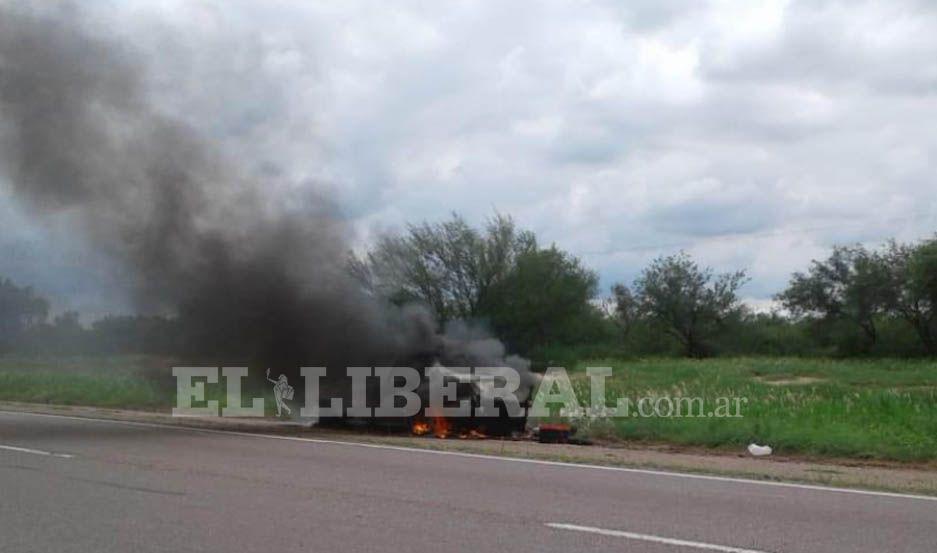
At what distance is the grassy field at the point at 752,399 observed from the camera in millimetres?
14367

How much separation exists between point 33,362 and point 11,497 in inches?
1450

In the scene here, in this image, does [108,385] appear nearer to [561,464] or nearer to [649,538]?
[561,464]

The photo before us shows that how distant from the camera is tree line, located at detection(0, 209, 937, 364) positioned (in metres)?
32.0

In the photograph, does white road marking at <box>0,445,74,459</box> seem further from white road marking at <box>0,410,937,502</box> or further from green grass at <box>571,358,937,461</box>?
green grass at <box>571,358,937,461</box>

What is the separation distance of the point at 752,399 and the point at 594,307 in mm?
31914

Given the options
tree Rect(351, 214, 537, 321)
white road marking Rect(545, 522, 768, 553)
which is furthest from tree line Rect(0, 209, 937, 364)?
white road marking Rect(545, 522, 768, 553)

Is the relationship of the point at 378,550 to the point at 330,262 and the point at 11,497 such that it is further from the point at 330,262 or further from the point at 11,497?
the point at 330,262

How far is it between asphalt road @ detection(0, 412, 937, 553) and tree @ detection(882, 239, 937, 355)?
136 ft

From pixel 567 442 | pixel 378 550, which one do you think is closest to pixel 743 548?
pixel 378 550

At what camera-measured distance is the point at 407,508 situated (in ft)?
29.0

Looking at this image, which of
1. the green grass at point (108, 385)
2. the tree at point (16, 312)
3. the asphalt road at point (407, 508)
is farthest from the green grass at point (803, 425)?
the tree at point (16, 312)

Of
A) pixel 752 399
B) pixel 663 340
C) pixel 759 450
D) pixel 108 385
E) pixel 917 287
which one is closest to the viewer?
pixel 759 450

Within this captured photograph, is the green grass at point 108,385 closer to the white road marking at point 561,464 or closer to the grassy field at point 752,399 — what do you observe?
the grassy field at point 752,399

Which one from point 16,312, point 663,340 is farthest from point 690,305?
point 16,312
